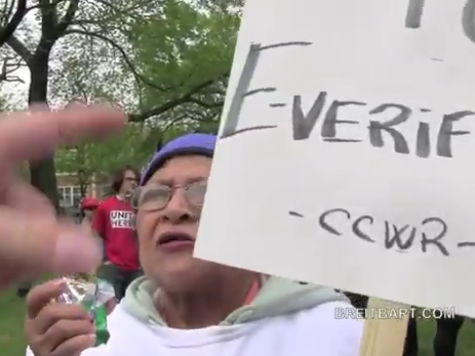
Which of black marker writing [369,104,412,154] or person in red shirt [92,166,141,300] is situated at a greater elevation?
black marker writing [369,104,412,154]

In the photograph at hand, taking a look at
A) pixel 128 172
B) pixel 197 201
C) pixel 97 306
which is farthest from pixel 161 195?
pixel 128 172

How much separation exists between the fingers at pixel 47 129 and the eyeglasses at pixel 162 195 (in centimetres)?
100

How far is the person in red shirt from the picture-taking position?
494cm

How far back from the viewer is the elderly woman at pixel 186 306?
1.41m

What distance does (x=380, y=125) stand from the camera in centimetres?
110

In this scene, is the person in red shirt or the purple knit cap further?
the person in red shirt

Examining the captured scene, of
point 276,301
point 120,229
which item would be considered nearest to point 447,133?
point 276,301

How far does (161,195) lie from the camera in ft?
5.46

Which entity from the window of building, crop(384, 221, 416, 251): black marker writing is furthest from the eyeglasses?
the window of building

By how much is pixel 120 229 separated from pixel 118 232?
0.07 feet

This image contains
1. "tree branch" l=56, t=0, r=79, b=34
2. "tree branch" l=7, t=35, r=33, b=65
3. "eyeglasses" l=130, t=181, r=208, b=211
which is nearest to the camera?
"eyeglasses" l=130, t=181, r=208, b=211

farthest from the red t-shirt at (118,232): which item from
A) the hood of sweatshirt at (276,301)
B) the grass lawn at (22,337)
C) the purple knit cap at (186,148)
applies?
the hood of sweatshirt at (276,301)

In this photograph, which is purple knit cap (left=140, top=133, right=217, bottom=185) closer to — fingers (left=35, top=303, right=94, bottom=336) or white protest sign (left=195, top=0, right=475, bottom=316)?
fingers (left=35, top=303, right=94, bottom=336)

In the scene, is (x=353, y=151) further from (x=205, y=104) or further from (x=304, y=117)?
(x=205, y=104)
